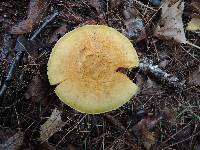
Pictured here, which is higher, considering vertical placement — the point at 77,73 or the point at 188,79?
Result: the point at 77,73

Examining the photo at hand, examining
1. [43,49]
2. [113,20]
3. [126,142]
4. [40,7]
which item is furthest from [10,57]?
[126,142]

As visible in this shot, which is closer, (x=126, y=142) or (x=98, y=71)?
(x=98, y=71)

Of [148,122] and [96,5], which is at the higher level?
[96,5]

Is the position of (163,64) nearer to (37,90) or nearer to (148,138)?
(148,138)

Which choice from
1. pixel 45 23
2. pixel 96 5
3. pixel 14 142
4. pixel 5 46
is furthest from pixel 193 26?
pixel 14 142

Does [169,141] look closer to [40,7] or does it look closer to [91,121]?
[91,121]

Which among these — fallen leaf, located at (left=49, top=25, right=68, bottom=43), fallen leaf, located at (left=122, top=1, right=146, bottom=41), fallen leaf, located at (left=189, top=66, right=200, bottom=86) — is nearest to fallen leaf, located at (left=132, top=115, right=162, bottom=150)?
fallen leaf, located at (left=189, top=66, right=200, bottom=86)

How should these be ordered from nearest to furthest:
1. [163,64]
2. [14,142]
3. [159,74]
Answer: [14,142] < [159,74] < [163,64]

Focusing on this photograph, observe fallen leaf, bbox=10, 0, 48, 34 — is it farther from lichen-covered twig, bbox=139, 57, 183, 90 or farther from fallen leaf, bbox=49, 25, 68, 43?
lichen-covered twig, bbox=139, 57, 183, 90

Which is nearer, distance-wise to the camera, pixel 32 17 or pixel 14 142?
pixel 14 142
